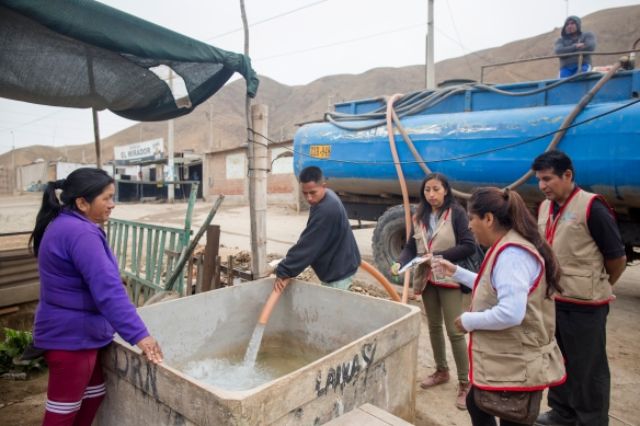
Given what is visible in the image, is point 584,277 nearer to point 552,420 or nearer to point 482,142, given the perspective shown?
point 552,420

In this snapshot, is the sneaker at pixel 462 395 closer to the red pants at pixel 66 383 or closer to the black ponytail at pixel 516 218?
the black ponytail at pixel 516 218

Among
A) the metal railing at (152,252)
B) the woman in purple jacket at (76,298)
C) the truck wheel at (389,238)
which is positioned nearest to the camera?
the woman in purple jacket at (76,298)

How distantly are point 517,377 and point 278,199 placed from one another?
16.9 m

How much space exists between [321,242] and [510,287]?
1463 mm

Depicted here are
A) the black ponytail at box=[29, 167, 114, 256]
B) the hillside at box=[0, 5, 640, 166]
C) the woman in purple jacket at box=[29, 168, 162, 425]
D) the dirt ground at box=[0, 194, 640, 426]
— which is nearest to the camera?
the woman in purple jacket at box=[29, 168, 162, 425]

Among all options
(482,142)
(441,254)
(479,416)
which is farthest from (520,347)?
(482,142)

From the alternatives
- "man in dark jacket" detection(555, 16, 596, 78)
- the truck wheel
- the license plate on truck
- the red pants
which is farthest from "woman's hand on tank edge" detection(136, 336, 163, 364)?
"man in dark jacket" detection(555, 16, 596, 78)

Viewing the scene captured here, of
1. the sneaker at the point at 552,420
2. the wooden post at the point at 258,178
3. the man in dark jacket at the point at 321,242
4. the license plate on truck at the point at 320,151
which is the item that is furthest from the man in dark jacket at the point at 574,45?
the sneaker at the point at 552,420

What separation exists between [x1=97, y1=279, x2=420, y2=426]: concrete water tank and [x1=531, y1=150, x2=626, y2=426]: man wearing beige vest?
2.78ft

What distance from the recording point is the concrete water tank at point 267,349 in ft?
4.84

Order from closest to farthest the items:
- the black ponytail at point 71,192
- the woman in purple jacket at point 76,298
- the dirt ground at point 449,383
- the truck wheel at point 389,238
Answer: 1. the woman in purple jacket at point 76,298
2. the black ponytail at point 71,192
3. the dirt ground at point 449,383
4. the truck wheel at point 389,238

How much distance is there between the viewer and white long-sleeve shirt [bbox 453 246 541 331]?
155 centimetres

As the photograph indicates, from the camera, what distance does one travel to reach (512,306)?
1540 mm

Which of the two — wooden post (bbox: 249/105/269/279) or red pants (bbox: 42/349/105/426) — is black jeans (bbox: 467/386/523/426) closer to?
red pants (bbox: 42/349/105/426)
